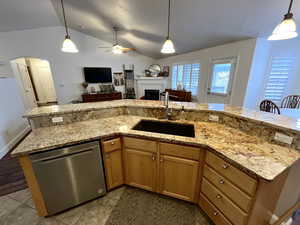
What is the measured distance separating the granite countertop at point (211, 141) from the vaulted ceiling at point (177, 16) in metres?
2.13

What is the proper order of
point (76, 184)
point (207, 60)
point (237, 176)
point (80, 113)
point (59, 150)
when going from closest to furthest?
point (237, 176) < point (59, 150) < point (76, 184) < point (80, 113) < point (207, 60)

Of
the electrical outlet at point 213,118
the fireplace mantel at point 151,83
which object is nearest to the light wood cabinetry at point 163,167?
the electrical outlet at point 213,118

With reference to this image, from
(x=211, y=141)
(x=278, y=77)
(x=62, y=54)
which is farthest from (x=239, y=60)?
(x=62, y=54)

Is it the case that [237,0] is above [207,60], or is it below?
above

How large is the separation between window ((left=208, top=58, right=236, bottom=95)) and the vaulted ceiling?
22.4 inches

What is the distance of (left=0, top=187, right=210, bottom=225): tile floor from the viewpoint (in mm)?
1441

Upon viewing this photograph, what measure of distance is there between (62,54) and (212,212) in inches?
260

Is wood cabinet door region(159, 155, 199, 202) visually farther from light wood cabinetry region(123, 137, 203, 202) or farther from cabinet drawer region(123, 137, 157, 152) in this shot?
cabinet drawer region(123, 137, 157, 152)

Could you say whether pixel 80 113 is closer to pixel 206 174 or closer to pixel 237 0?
pixel 206 174

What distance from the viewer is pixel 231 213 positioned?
1124 millimetres

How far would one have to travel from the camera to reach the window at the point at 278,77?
340cm

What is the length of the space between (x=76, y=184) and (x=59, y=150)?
19.1 inches

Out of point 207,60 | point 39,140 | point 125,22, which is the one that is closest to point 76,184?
point 39,140

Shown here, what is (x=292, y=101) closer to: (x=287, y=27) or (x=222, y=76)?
(x=222, y=76)
